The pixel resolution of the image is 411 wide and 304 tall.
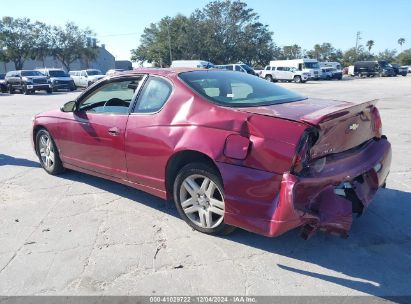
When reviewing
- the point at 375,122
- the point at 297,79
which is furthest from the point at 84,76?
the point at 375,122

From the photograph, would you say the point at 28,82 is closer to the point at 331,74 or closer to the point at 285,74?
the point at 285,74

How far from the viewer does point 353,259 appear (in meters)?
3.39

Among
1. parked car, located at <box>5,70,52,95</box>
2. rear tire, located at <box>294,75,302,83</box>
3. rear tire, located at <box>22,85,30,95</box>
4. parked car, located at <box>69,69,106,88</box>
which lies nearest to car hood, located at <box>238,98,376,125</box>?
parked car, located at <box>5,70,52,95</box>

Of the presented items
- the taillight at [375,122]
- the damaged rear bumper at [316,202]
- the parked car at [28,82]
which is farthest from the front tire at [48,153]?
the parked car at [28,82]

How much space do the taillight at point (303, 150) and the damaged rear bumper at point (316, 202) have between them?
0.08 metres

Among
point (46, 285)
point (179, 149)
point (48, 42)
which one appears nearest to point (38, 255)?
point (46, 285)

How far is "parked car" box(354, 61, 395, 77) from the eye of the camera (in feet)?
178

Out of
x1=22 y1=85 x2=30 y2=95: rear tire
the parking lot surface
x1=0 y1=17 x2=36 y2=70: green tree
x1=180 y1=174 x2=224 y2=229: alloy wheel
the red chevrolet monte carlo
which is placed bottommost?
x1=22 y1=85 x2=30 y2=95: rear tire

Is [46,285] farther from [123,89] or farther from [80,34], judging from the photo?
[80,34]

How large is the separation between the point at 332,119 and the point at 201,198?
1.40 m

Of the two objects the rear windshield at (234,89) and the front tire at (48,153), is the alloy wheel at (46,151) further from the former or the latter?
the rear windshield at (234,89)

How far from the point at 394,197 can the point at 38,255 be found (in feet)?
12.8

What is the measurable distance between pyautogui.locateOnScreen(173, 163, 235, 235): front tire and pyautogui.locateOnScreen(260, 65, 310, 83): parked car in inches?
1576

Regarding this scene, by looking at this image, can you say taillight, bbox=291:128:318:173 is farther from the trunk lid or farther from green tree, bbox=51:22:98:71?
green tree, bbox=51:22:98:71
